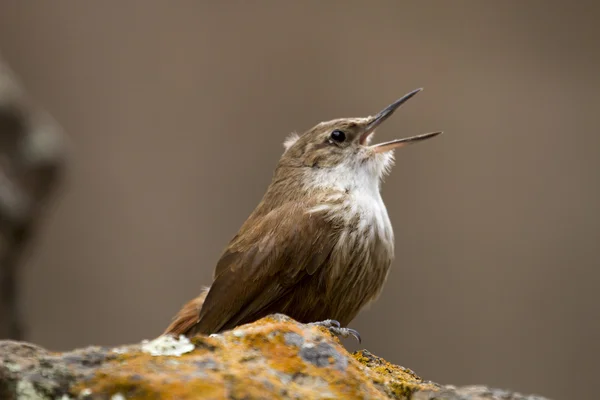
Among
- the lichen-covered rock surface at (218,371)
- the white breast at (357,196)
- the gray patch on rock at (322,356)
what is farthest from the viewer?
the white breast at (357,196)

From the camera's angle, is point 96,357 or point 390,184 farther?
point 390,184

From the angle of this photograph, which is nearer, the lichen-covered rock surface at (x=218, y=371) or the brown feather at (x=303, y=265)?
Result: the lichen-covered rock surface at (x=218, y=371)

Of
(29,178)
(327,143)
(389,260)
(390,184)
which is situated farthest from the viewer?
(390,184)

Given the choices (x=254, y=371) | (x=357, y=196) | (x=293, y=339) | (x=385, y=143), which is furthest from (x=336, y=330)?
(x=385, y=143)

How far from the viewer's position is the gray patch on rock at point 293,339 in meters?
2.00

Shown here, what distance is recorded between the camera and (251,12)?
7.70m

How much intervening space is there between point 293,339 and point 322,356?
90 mm

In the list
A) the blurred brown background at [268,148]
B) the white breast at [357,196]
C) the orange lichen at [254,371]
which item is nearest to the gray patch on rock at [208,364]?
the orange lichen at [254,371]

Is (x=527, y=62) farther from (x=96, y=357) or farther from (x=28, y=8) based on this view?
(x=96, y=357)

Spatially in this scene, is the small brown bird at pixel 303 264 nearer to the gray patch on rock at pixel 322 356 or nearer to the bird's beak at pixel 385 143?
the bird's beak at pixel 385 143

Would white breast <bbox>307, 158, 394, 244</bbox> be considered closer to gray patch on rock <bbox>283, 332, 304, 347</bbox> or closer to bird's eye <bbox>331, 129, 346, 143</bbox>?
bird's eye <bbox>331, 129, 346, 143</bbox>

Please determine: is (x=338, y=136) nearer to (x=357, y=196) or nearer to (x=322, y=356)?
(x=357, y=196)

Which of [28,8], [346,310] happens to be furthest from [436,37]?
[346,310]

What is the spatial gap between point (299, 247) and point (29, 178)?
327 cm
